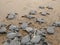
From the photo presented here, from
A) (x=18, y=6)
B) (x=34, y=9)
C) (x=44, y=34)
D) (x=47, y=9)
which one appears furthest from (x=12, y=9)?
(x=44, y=34)

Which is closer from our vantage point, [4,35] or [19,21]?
[4,35]

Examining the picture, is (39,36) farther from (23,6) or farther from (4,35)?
(23,6)

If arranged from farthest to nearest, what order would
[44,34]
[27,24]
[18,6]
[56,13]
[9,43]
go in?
[18,6] < [56,13] < [27,24] < [44,34] < [9,43]

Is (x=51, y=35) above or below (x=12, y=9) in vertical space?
below

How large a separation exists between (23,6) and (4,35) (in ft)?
2.28

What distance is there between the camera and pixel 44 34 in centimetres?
170

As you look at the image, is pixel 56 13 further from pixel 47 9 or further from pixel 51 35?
pixel 51 35

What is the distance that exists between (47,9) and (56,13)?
17 centimetres

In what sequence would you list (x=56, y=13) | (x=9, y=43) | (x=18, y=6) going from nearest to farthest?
(x=9, y=43)
(x=56, y=13)
(x=18, y=6)

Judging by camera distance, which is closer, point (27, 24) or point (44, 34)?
point (44, 34)

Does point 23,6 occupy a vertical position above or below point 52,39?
above

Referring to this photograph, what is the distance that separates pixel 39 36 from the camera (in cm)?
164

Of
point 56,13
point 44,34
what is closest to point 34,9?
point 56,13

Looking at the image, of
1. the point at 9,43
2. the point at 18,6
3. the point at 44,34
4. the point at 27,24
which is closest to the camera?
the point at 9,43
